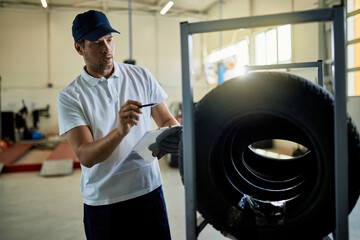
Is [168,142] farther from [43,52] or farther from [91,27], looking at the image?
[43,52]

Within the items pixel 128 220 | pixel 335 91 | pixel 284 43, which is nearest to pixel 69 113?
pixel 128 220

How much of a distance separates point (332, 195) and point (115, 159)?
949 mm

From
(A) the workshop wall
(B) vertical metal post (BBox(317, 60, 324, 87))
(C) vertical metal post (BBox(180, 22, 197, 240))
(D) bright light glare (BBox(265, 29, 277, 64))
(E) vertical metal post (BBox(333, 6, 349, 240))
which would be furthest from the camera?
(A) the workshop wall

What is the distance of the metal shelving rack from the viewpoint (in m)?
0.78

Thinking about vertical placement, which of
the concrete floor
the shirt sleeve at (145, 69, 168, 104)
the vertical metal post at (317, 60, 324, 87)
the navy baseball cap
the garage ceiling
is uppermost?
the garage ceiling

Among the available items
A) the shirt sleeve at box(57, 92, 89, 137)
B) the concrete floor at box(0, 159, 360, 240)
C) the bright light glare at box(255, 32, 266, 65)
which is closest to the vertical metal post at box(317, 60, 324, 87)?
the shirt sleeve at box(57, 92, 89, 137)

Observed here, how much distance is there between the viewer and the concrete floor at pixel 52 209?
9.86 ft

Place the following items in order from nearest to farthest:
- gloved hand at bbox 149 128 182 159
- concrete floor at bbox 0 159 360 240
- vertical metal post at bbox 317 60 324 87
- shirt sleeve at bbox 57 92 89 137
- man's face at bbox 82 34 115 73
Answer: gloved hand at bbox 149 128 182 159, shirt sleeve at bbox 57 92 89 137, man's face at bbox 82 34 115 73, vertical metal post at bbox 317 60 324 87, concrete floor at bbox 0 159 360 240

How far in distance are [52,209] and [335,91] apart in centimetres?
379

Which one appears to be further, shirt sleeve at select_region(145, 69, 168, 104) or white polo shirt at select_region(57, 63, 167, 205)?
shirt sleeve at select_region(145, 69, 168, 104)

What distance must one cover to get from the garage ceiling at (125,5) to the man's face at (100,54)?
31.4 feet

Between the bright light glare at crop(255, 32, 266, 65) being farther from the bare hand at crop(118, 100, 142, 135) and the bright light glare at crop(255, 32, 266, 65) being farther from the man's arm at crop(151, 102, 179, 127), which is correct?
the bare hand at crop(118, 100, 142, 135)

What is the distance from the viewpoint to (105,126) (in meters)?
1.42

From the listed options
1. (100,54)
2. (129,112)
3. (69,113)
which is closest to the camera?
(129,112)
